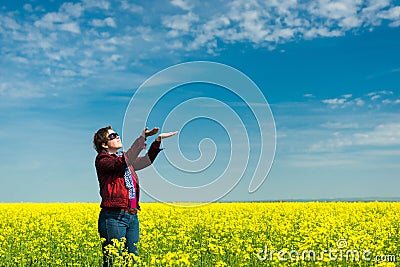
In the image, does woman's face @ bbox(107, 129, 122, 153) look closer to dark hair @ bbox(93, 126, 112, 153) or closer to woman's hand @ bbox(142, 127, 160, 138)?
dark hair @ bbox(93, 126, 112, 153)

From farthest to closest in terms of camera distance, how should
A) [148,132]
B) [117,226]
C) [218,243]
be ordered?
[218,243] → [117,226] → [148,132]

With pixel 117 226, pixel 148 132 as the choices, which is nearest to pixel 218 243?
pixel 117 226

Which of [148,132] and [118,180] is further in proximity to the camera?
[118,180]

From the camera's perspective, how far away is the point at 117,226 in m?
6.33

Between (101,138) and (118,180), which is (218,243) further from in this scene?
(101,138)

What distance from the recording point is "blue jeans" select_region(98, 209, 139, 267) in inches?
249

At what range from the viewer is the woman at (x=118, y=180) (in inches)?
242

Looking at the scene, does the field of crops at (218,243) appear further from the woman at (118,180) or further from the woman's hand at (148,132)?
the woman's hand at (148,132)

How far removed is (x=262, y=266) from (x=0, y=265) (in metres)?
4.60

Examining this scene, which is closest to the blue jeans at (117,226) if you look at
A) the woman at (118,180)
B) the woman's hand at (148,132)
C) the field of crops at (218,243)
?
the woman at (118,180)


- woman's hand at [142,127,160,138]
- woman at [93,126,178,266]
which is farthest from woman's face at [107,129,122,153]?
woman's hand at [142,127,160,138]

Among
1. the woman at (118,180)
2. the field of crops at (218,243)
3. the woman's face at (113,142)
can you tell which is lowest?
the field of crops at (218,243)

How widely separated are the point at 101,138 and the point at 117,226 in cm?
112

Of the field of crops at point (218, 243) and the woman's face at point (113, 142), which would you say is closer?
the woman's face at point (113, 142)
